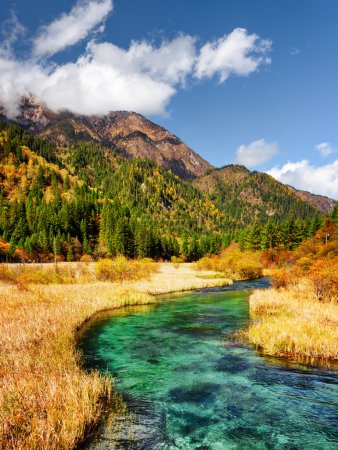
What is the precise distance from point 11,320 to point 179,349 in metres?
11.3

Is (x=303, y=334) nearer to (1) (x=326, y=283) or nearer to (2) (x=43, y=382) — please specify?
(2) (x=43, y=382)

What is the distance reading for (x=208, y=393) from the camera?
1390cm

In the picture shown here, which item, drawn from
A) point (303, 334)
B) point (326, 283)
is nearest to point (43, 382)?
point (303, 334)

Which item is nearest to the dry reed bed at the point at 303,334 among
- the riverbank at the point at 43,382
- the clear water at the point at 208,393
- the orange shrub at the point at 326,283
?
the clear water at the point at 208,393

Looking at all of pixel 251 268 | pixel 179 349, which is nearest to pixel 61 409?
pixel 179 349

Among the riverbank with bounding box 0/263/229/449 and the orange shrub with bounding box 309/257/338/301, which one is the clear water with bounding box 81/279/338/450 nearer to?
the riverbank with bounding box 0/263/229/449

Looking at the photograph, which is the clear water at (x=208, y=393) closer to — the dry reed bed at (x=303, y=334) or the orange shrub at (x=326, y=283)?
the dry reed bed at (x=303, y=334)

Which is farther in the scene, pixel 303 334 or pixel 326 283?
pixel 326 283


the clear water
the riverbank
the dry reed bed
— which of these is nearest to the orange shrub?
the dry reed bed

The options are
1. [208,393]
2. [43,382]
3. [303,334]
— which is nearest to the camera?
[43,382]

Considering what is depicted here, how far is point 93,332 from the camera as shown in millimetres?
25219

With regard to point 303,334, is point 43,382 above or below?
above

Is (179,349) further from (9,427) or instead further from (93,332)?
(9,427)

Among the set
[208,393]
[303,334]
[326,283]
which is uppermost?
[326,283]
